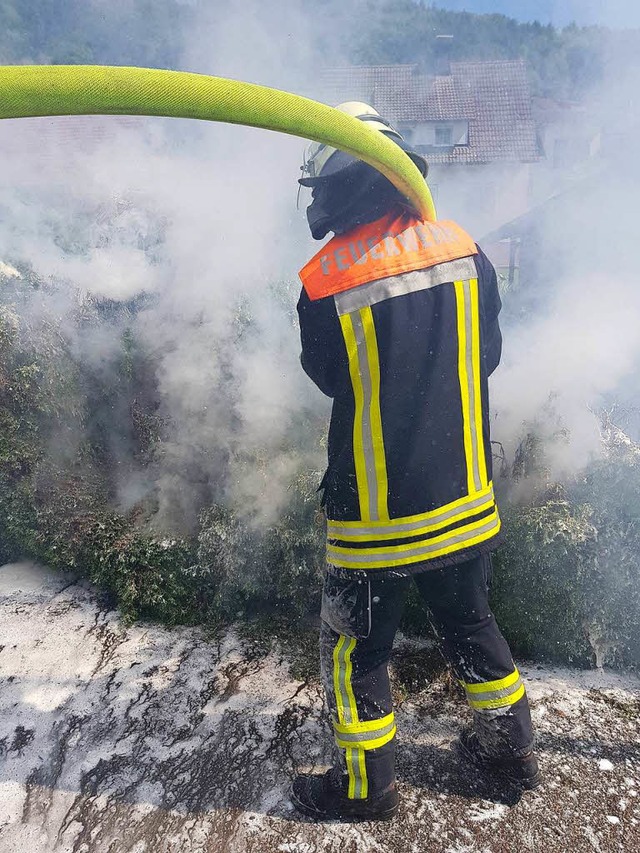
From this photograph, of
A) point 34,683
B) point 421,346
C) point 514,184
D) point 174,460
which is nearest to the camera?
point 421,346

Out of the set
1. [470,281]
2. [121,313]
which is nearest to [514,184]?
[121,313]

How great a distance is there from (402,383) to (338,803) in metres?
1.37

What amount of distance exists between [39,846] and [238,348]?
7.94 feet

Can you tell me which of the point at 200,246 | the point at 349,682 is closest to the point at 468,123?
the point at 200,246

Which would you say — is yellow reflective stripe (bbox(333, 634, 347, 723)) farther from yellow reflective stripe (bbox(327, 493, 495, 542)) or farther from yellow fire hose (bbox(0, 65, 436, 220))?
yellow fire hose (bbox(0, 65, 436, 220))

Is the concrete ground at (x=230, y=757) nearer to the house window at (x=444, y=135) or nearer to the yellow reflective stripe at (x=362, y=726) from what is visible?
the yellow reflective stripe at (x=362, y=726)

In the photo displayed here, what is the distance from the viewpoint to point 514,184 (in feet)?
41.9

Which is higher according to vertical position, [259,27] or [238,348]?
[259,27]

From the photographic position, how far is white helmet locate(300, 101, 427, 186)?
5.93 feet

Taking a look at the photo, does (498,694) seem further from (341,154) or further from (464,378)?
(341,154)

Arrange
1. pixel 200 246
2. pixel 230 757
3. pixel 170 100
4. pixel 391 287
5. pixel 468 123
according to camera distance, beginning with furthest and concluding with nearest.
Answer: pixel 468 123 → pixel 200 246 → pixel 230 757 → pixel 391 287 → pixel 170 100

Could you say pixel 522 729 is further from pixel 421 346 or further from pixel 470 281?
pixel 470 281

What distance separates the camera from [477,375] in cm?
191

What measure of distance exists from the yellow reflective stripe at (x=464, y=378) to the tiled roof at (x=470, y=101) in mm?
8659
